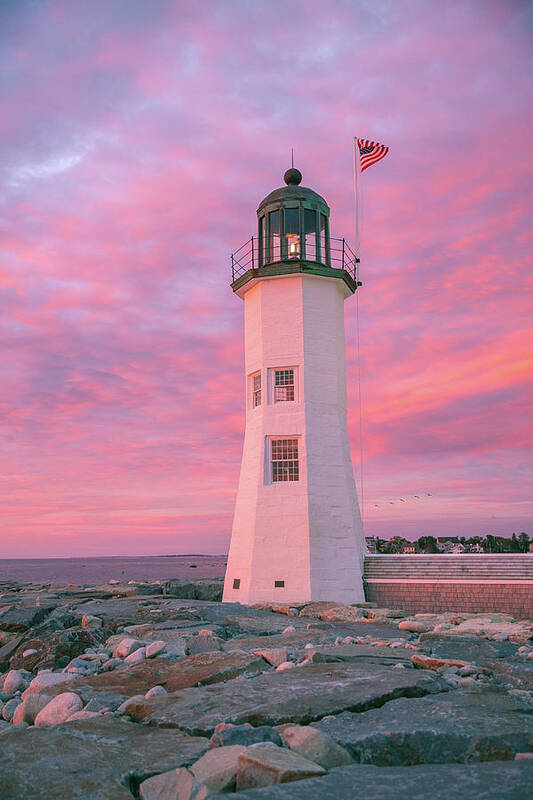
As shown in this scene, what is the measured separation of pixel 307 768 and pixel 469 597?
16372 millimetres

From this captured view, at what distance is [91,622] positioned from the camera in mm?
13016

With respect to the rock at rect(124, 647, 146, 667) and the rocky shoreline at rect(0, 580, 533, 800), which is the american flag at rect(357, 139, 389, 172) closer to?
the rocky shoreline at rect(0, 580, 533, 800)

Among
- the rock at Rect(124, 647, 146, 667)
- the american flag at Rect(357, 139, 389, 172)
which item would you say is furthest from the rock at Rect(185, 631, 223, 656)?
the american flag at Rect(357, 139, 389, 172)

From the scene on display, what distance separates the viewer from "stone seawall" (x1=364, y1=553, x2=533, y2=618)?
18.7 m

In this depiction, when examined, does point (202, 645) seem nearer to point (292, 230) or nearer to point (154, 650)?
point (154, 650)

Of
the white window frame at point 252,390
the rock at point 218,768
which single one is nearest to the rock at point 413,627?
the rock at point 218,768

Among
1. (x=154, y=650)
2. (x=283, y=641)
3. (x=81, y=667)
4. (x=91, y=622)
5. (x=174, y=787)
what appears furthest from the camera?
(x=91, y=622)

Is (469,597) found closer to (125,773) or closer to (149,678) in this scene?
(149,678)

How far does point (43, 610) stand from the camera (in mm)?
A: 15227

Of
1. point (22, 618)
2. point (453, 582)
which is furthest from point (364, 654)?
point (453, 582)

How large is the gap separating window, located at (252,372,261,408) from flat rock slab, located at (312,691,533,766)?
1642cm

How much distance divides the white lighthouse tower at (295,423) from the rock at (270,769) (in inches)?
606

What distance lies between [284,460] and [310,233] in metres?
7.50

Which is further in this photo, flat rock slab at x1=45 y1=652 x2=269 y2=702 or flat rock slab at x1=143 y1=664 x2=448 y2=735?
flat rock slab at x1=45 y1=652 x2=269 y2=702
